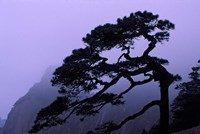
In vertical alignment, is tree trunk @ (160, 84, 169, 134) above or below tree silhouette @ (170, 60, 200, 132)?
below

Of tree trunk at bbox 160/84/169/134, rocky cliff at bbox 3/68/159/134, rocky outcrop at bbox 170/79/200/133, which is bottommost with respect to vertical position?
tree trunk at bbox 160/84/169/134

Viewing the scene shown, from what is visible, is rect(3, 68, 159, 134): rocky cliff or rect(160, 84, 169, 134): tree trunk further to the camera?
rect(3, 68, 159, 134): rocky cliff

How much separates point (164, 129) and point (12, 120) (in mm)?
75553

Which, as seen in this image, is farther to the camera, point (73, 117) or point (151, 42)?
point (73, 117)

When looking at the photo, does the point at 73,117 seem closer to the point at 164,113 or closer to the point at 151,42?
the point at 164,113

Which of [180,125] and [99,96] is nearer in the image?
[99,96]

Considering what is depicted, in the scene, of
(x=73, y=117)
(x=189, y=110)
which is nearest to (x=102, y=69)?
(x=189, y=110)

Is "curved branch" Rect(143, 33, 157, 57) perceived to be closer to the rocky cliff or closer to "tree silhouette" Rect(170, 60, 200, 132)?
"tree silhouette" Rect(170, 60, 200, 132)

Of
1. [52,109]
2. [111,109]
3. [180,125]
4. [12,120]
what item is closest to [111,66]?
[52,109]

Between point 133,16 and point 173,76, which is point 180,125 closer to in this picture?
point 173,76

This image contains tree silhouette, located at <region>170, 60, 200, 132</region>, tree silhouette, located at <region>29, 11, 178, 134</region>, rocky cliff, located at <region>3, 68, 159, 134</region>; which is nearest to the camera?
tree silhouette, located at <region>29, 11, 178, 134</region>

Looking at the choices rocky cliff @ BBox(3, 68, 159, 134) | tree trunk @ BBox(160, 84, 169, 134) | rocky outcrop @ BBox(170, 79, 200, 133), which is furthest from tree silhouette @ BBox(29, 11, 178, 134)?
rocky cliff @ BBox(3, 68, 159, 134)

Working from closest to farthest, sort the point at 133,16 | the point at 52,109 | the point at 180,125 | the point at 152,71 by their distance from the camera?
1. the point at 52,109
2. the point at 133,16
3. the point at 152,71
4. the point at 180,125

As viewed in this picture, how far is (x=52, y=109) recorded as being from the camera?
37.9 ft
